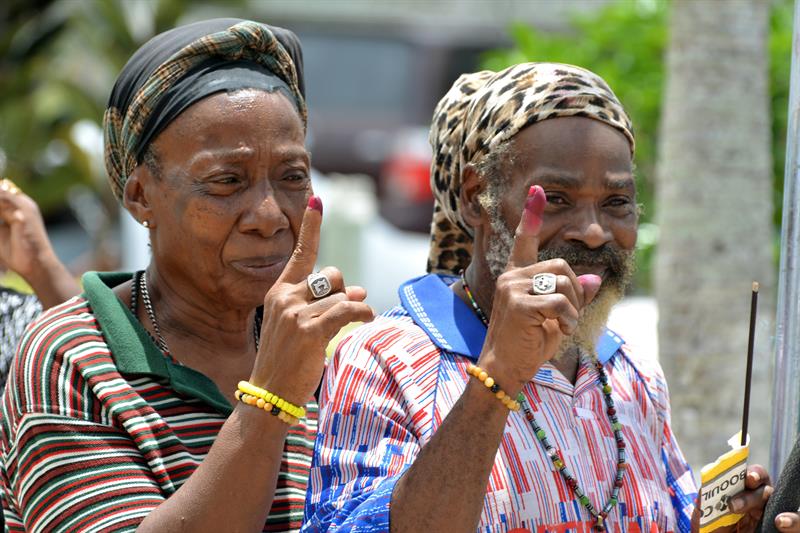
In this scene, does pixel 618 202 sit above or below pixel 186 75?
below

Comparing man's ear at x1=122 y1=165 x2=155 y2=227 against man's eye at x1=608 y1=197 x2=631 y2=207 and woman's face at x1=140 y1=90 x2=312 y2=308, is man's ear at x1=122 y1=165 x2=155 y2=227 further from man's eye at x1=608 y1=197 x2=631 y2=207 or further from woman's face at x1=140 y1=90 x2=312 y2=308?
man's eye at x1=608 y1=197 x2=631 y2=207

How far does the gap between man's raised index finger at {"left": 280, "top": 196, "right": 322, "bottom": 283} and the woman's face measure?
0.33 meters

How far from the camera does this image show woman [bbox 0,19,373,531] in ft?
7.52

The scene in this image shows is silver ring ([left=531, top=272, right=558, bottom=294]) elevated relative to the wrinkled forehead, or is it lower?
lower

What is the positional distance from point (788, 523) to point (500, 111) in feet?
3.49

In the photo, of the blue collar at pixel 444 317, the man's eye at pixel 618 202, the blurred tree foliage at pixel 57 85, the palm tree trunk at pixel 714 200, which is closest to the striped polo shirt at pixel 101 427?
the blue collar at pixel 444 317

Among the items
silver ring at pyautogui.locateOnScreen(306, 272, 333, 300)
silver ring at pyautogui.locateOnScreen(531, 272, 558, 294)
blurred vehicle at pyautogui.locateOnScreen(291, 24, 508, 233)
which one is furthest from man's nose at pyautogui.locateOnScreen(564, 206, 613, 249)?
blurred vehicle at pyautogui.locateOnScreen(291, 24, 508, 233)

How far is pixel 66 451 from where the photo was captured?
243 cm

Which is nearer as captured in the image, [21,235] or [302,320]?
[302,320]

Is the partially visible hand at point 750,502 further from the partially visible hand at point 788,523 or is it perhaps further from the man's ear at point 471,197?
the man's ear at point 471,197

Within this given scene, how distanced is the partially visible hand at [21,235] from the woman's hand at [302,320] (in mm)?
1701

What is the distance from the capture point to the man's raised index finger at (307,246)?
229 cm

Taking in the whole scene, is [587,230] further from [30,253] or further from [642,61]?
[642,61]

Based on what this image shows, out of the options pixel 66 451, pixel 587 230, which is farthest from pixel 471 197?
pixel 66 451
